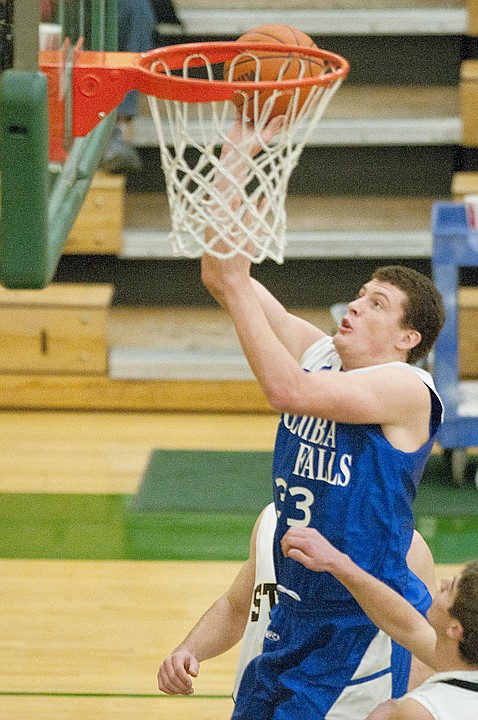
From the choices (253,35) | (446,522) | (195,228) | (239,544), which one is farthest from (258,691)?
(446,522)

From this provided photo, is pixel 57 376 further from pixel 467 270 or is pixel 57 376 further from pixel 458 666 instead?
pixel 458 666

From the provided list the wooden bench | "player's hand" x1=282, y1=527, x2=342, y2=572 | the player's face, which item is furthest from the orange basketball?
the wooden bench

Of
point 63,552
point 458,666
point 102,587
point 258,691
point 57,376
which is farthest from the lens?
point 57,376

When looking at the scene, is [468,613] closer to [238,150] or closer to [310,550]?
[310,550]

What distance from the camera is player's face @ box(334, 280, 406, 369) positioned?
272 centimetres

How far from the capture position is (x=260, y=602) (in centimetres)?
284

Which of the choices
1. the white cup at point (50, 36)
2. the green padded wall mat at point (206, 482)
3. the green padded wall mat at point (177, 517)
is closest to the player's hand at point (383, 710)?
the white cup at point (50, 36)

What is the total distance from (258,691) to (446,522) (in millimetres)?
2857

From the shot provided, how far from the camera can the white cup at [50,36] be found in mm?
2516

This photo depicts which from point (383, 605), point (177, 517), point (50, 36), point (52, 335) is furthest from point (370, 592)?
point (52, 335)

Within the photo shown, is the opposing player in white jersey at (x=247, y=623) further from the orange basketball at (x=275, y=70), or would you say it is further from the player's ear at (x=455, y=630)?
the orange basketball at (x=275, y=70)

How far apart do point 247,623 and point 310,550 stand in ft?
1.94

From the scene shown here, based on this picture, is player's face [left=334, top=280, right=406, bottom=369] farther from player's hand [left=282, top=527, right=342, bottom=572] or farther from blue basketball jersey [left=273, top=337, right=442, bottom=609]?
player's hand [left=282, top=527, right=342, bottom=572]

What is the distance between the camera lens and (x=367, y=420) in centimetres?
257
